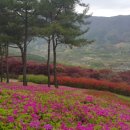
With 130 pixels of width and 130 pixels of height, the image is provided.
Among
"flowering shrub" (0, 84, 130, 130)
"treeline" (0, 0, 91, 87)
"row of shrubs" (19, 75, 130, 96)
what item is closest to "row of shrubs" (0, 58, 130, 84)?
"row of shrubs" (19, 75, 130, 96)

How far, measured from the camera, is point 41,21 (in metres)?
45.0

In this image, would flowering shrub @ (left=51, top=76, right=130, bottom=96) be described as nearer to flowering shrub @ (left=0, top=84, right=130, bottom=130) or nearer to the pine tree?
the pine tree

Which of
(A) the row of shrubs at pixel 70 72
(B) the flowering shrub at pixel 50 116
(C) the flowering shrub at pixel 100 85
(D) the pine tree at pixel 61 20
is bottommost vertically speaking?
(C) the flowering shrub at pixel 100 85

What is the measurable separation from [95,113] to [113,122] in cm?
139

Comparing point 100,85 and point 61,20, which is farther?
point 100,85

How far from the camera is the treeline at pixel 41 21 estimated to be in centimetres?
4097

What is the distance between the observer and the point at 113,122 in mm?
19156

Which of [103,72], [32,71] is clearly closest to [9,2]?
[32,71]

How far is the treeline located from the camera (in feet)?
134

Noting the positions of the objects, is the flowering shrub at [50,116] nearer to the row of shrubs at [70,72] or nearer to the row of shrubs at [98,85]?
the row of shrubs at [98,85]

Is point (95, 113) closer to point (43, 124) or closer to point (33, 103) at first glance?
point (33, 103)

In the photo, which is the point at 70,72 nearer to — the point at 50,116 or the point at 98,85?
the point at 98,85

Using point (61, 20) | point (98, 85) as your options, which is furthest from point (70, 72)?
point (61, 20)

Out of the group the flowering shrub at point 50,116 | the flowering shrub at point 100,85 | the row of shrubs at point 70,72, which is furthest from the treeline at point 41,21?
the flowering shrub at point 50,116
